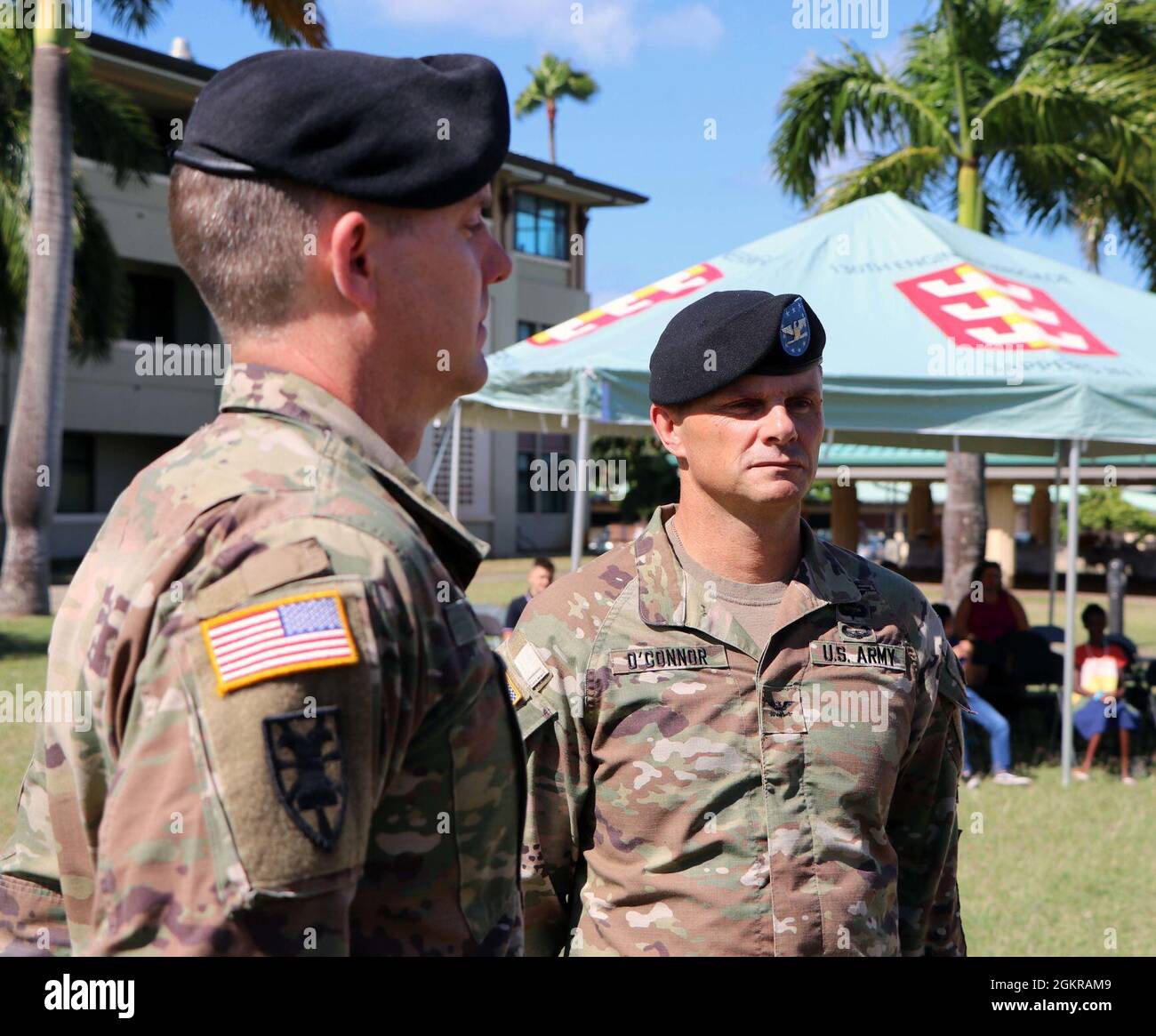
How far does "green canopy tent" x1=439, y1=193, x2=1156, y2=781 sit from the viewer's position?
7.02 metres

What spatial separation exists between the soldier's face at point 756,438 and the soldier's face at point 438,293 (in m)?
1.19

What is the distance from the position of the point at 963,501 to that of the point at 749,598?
10.9m

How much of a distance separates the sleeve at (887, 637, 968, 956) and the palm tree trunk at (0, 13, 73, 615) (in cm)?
1370

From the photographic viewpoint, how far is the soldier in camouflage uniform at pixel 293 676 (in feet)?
3.22

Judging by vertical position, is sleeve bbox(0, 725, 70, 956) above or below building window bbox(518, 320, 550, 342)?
below

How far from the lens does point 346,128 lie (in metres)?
1.19

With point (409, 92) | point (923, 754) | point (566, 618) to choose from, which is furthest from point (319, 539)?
point (923, 754)

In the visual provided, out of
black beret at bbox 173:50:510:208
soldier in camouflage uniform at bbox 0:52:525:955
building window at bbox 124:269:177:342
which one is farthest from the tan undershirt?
building window at bbox 124:269:177:342

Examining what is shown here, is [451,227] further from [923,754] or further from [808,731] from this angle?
[923,754]

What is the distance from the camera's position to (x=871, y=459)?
22031mm

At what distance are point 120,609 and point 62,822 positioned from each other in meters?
0.24

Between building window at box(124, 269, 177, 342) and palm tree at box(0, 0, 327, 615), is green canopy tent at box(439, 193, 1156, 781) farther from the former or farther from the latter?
building window at box(124, 269, 177, 342)

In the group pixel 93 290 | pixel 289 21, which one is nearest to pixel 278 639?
pixel 289 21

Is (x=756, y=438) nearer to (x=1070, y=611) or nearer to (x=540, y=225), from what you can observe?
(x=1070, y=611)
